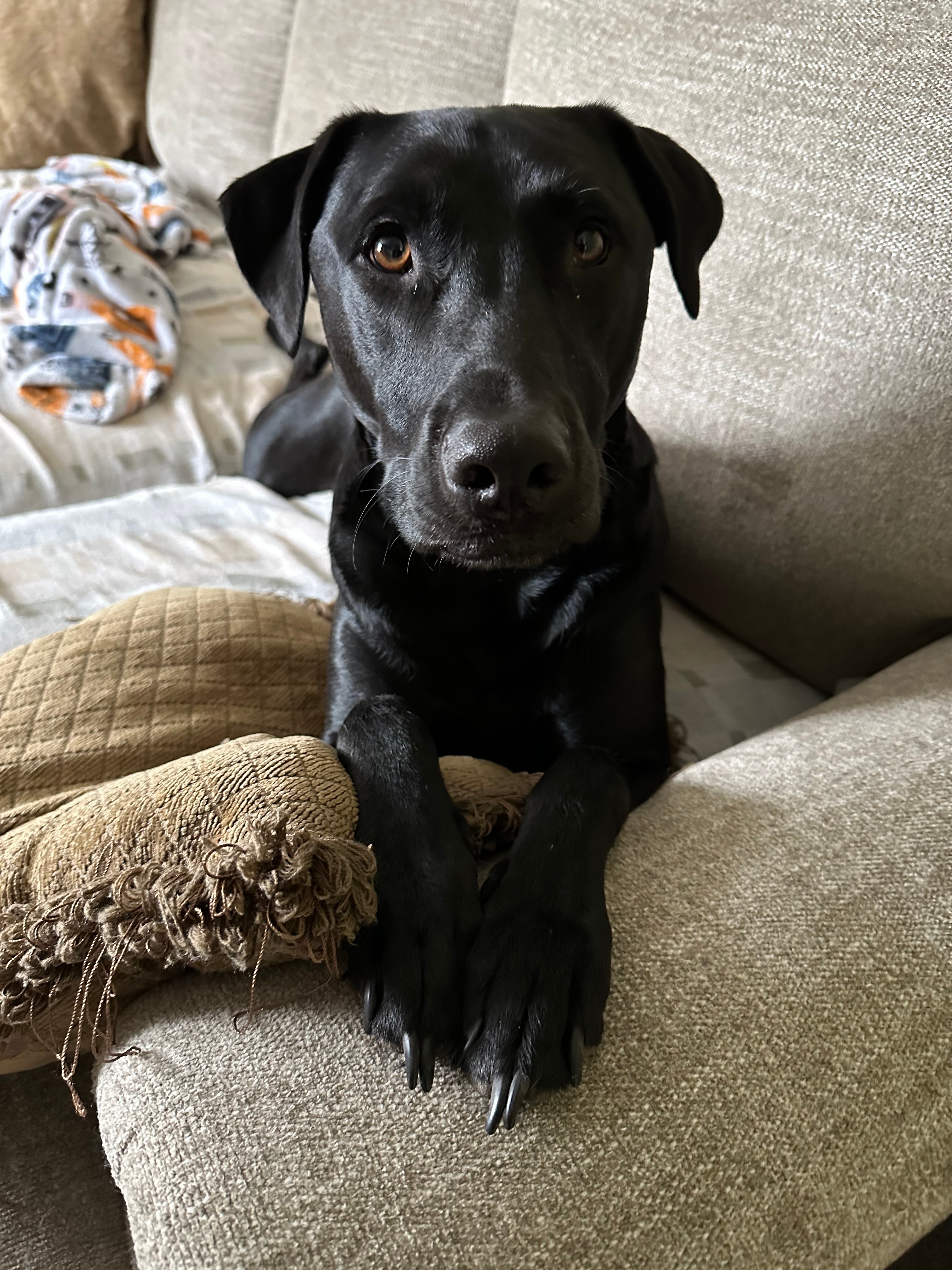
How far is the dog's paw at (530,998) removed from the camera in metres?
0.65

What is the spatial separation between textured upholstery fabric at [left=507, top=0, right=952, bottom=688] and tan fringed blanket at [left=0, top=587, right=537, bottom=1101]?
22.4 inches

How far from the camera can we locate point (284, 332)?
Result: 1.18m

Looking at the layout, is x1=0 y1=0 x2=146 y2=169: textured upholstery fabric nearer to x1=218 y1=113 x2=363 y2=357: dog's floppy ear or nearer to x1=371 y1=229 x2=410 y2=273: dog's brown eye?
x1=218 y1=113 x2=363 y2=357: dog's floppy ear

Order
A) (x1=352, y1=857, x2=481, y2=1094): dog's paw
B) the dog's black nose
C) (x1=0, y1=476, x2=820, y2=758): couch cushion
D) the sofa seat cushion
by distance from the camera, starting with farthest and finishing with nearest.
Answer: the sofa seat cushion
(x1=0, y1=476, x2=820, y2=758): couch cushion
the dog's black nose
(x1=352, y1=857, x2=481, y2=1094): dog's paw

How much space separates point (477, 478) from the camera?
0.82 metres

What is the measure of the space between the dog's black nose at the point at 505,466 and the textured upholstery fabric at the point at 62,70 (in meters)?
3.03

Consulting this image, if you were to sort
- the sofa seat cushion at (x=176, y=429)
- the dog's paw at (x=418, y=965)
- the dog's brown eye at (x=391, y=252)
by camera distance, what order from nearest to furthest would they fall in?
the dog's paw at (x=418, y=965) → the dog's brown eye at (x=391, y=252) → the sofa seat cushion at (x=176, y=429)

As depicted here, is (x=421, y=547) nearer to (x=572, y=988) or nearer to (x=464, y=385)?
(x=464, y=385)

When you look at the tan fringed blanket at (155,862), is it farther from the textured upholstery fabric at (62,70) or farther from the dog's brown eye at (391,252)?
the textured upholstery fabric at (62,70)

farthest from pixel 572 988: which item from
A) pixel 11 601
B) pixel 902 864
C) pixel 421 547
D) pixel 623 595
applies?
pixel 11 601

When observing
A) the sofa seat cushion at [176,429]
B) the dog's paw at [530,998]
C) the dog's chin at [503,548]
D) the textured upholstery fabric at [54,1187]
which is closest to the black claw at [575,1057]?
the dog's paw at [530,998]

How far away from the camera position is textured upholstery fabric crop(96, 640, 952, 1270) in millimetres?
577

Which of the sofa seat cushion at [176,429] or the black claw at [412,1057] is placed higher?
the black claw at [412,1057]

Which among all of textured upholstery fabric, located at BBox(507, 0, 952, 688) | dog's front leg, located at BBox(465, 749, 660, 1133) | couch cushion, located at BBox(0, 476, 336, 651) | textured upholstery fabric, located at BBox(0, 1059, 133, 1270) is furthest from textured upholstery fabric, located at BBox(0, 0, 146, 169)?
dog's front leg, located at BBox(465, 749, 660, 1133)
